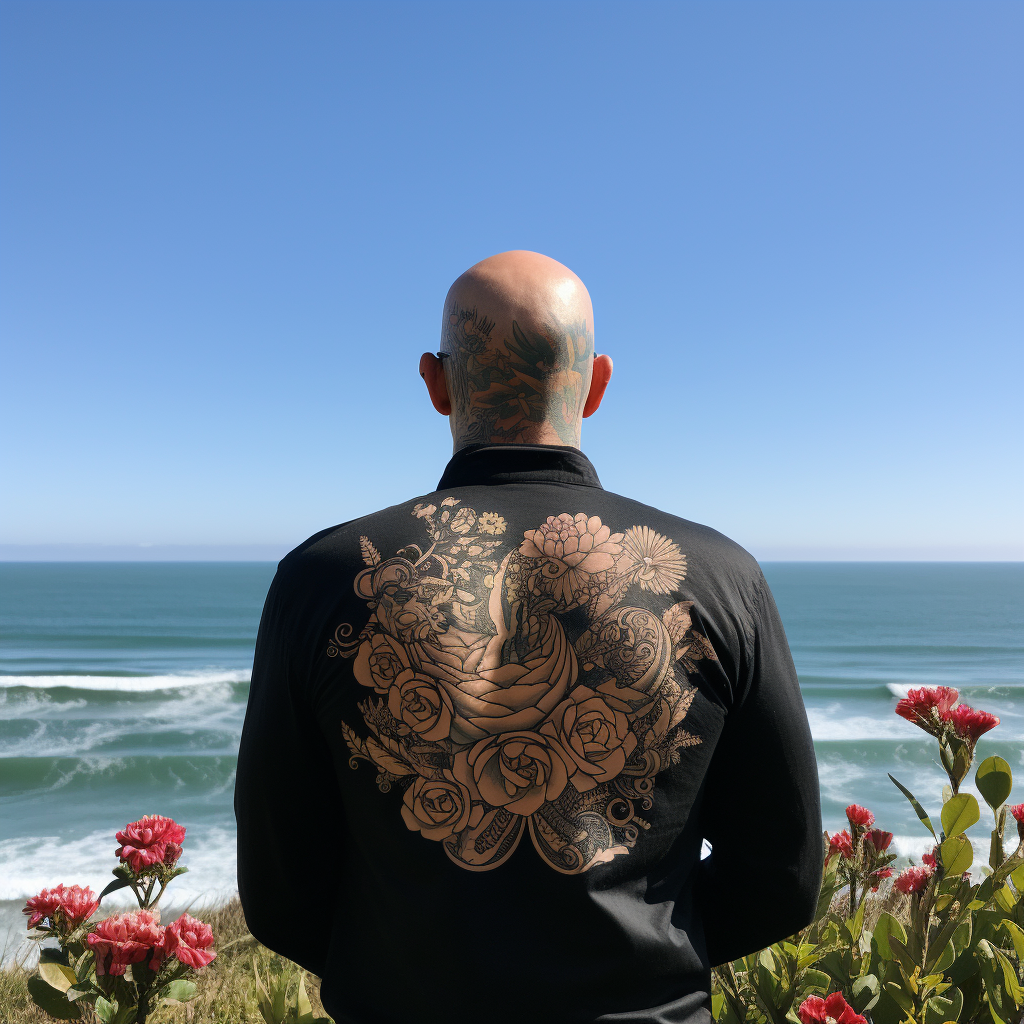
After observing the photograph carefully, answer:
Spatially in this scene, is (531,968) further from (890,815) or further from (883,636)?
(883,636)

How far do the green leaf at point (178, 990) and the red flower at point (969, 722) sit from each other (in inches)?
96.9

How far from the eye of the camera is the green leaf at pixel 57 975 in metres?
2.30

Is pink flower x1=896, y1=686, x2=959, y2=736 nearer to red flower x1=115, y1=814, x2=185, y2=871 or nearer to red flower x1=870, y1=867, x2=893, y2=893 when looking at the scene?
red flower x1=870, y1=867, x2=893, y2=893

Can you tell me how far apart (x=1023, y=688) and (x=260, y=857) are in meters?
32.5

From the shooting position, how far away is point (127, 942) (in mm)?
2107

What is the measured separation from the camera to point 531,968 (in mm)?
1321

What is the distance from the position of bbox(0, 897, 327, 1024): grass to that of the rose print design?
7.65 feet

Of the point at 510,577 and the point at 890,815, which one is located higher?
the point at 510,577

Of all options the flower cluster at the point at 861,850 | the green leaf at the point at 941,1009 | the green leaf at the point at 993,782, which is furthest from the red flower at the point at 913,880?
the green leaf at the point at 993,782

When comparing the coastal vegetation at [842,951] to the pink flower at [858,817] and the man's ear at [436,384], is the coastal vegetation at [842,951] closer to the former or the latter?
the pink flower at [858,817]

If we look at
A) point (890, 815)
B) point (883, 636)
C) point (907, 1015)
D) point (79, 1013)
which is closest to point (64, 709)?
point (890, 815)

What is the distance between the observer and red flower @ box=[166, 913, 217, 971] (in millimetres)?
2115

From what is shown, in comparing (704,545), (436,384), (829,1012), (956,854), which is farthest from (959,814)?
(436,384)

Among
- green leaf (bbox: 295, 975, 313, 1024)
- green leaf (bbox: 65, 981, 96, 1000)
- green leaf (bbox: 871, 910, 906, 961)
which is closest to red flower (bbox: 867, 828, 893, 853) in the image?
green leaf (bbox: 871, 910, 906, 961)
